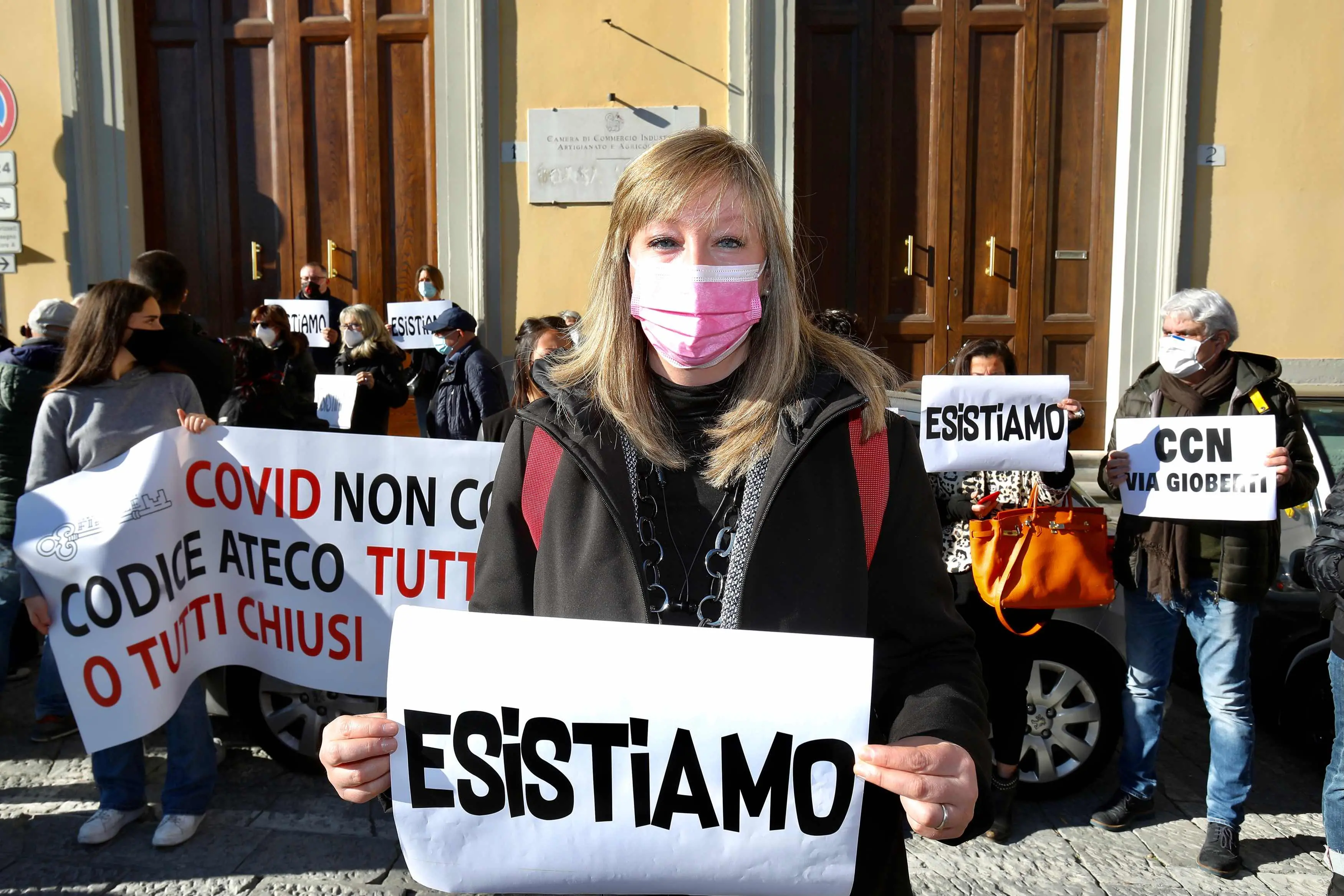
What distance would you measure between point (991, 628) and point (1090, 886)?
0.95m

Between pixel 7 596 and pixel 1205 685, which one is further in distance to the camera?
pixel 7 596

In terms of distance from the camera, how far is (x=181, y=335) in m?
4.82

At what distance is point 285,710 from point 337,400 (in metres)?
2.82

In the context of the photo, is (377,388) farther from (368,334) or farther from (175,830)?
(175,830)

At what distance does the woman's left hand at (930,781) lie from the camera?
54.9 inches

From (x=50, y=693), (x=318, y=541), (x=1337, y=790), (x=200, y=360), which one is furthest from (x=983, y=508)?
(x=50, y=693)

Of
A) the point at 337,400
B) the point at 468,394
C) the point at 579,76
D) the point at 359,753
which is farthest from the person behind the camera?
the point at 579,76

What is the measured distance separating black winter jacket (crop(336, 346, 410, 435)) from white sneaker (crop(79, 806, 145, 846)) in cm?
314

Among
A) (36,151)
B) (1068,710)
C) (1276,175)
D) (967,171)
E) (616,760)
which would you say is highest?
(36,151)

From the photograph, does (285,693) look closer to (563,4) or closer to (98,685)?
(98,685)

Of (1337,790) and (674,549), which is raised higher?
(674,549)

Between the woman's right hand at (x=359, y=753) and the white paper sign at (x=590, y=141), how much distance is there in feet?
24.6

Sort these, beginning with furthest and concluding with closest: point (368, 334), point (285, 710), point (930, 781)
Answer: point (368, 334) < point (285, 710) < point (930, 781)

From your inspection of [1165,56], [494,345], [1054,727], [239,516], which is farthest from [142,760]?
[1165,56]
